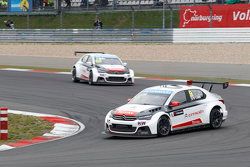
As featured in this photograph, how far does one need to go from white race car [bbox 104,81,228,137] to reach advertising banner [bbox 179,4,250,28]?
2021 cm

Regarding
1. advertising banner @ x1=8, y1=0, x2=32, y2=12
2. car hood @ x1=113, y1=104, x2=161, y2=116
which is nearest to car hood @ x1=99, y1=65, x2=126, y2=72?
car hood @ x1=113, y1=104, x2=161, y2=116

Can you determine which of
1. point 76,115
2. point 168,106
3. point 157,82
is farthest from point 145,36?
point 168,106

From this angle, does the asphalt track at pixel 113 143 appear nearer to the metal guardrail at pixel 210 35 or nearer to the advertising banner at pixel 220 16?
the metal guardrail at pixel 210 35

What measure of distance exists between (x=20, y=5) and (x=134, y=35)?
55.1 feet

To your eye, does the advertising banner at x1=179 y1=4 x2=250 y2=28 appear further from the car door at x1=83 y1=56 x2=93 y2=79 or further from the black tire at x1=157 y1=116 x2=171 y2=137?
the black tire at x1=157 y1=116 x2=171 y2=137

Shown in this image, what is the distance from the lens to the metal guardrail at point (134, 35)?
3734 centimetres

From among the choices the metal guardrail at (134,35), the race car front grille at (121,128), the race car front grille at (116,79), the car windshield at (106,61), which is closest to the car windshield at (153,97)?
the race car front grille at (121,128)

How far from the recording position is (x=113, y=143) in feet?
52.6

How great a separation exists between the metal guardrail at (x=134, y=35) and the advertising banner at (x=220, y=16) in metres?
0.97

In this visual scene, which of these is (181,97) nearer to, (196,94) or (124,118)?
(196,94)

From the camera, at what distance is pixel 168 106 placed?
1714 cm

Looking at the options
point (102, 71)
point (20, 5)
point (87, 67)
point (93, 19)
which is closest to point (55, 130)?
point (102, 71)

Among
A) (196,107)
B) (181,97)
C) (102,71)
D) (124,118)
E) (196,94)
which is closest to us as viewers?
(124,118)

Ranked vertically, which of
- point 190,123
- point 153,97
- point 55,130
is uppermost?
point 153,97
